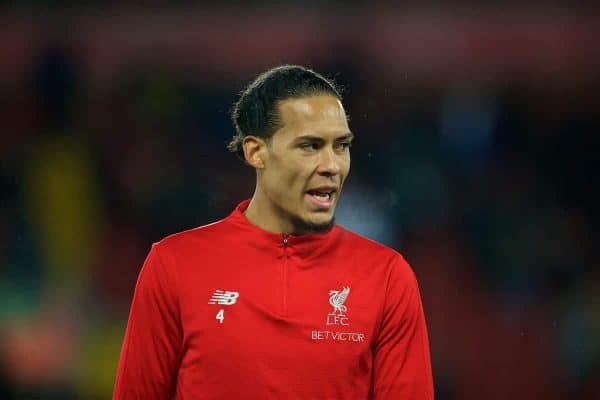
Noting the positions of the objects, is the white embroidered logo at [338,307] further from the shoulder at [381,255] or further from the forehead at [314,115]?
the forehead at [314,115]

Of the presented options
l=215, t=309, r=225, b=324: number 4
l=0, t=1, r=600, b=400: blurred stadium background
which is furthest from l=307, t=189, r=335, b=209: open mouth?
l=0, t=1, r=600, b=400: blurred stadium background

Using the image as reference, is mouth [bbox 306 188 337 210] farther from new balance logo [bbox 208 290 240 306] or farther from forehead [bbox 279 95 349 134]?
new balance logo [bbox 208 290 240 306]

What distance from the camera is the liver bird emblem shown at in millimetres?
2114

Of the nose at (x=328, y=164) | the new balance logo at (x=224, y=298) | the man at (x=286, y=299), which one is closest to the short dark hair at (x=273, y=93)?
the man at (x=286, y=299)

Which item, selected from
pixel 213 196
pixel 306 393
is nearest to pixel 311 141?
pixel 306 393

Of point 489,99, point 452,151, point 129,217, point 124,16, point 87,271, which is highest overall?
point 124,16

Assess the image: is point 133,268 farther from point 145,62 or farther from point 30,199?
point 145,62

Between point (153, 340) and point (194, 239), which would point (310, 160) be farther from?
point (153, 340)

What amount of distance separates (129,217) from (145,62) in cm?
76

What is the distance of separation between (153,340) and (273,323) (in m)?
0.30

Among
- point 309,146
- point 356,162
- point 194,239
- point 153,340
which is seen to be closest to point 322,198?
point 309,146

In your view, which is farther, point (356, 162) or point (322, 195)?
point (356, 162)

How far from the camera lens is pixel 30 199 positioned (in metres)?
4.13

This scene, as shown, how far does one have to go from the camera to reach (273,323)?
2072mm
